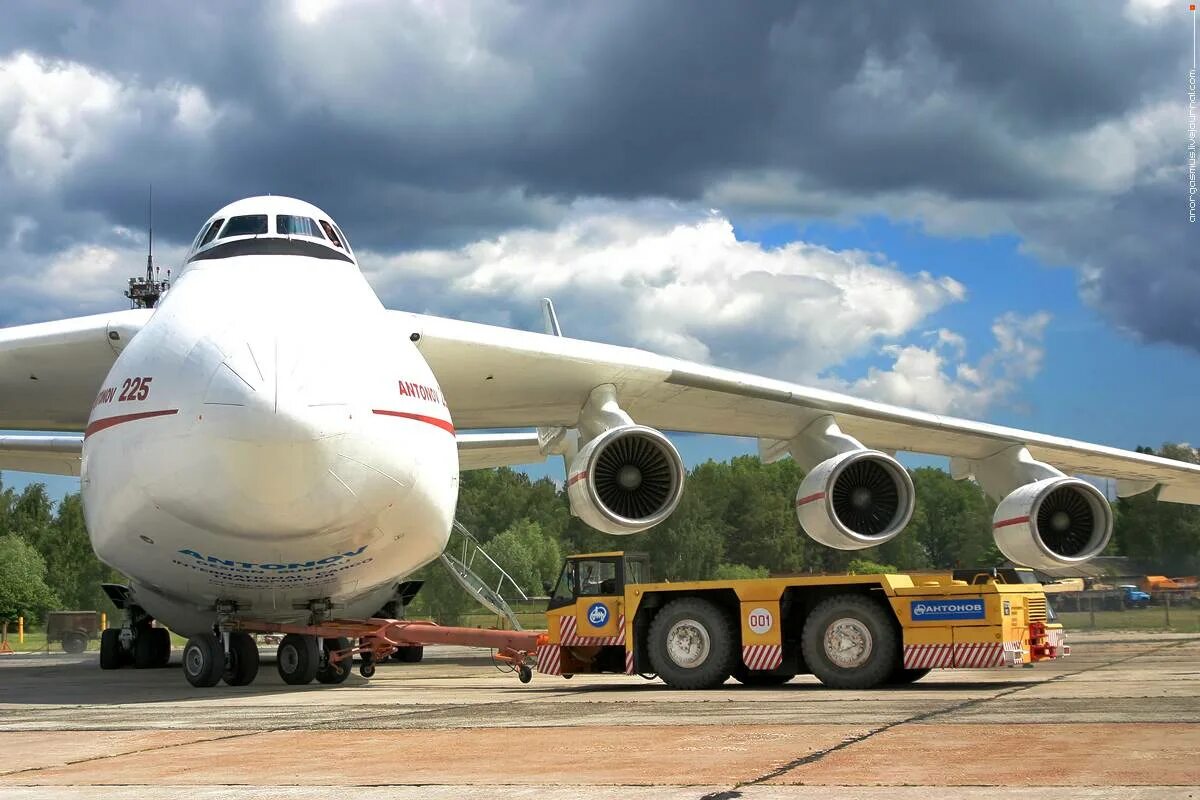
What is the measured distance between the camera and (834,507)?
54.0 feet

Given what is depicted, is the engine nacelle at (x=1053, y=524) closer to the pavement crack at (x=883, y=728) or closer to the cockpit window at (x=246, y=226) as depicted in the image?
the pavement crack at (x=883, y=728)

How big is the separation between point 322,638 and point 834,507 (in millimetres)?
5958

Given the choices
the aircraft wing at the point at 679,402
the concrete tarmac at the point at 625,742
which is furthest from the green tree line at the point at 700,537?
the concrete tarmac at the point at 625,742

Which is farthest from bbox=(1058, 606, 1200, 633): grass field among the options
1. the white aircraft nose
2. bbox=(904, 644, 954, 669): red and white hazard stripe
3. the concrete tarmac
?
the white aircraft nose

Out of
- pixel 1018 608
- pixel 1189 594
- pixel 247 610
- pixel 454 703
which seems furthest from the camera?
pixel 1189 594

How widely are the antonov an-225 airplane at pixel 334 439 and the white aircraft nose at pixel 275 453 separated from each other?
18mm

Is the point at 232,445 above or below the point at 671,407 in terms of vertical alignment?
below

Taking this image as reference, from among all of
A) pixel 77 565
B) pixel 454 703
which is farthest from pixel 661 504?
pixel 77 565

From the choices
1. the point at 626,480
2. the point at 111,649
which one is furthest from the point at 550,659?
the point at 111,649

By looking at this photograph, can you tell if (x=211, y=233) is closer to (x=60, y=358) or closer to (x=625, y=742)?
(x=60, y=358)

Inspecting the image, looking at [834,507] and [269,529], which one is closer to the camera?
[269,529]

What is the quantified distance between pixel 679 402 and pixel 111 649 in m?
9.53

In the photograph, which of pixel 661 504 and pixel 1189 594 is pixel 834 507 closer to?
pixel 661 504

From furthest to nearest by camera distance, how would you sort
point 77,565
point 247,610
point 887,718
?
point 77,565 < point 247,610 < point 887,718
